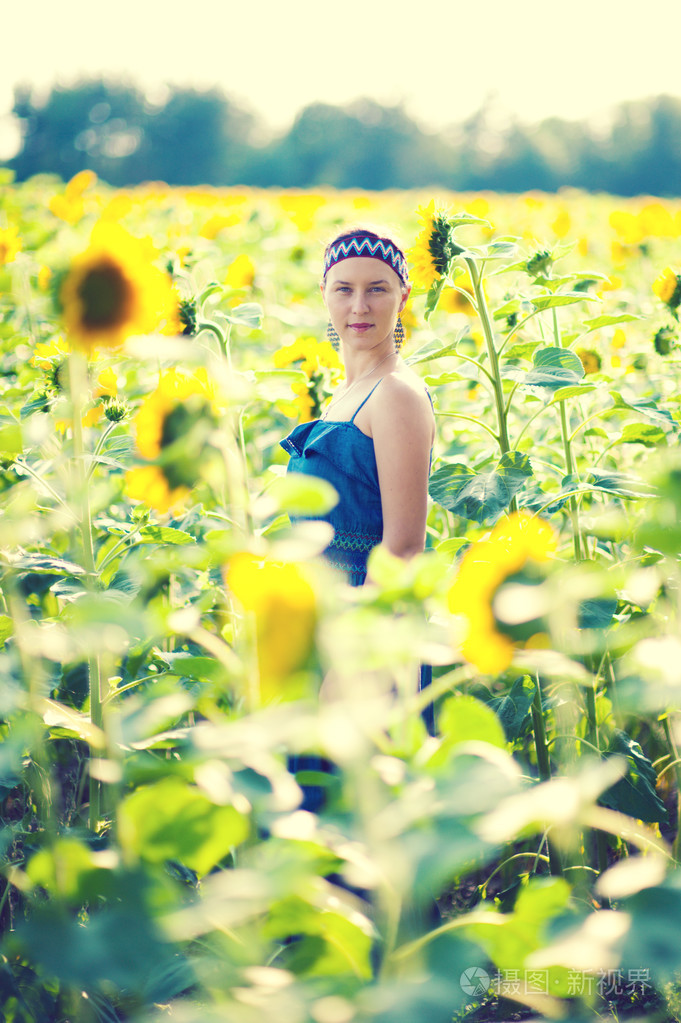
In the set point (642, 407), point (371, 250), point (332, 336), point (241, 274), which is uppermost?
point (241, 274)

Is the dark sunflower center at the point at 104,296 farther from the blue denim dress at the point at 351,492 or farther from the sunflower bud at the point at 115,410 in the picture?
the sunflower bud at the point at 115,410

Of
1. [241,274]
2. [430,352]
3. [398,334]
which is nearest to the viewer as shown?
[430,352]

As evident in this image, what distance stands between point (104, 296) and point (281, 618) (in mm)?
301

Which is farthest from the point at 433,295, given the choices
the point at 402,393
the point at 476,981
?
the point at 476,981

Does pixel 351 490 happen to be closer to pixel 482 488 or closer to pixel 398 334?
pixel 482 488

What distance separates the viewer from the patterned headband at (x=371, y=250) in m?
1.49

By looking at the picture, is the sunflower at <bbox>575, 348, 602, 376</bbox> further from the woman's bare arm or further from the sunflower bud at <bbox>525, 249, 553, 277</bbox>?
the woman's bare arm

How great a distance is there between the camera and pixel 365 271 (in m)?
1.50

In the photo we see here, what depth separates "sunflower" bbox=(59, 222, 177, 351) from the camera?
1.93 ft

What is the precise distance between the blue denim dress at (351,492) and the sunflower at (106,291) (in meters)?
0.83

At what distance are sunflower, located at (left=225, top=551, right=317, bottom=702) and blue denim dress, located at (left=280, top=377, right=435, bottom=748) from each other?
0.95 m

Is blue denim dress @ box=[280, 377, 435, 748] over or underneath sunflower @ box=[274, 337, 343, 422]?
underneath

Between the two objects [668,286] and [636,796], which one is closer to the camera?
[636,796]

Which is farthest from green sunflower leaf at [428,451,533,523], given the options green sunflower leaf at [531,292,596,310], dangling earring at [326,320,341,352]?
dangling earring at [326,320,341,352]
